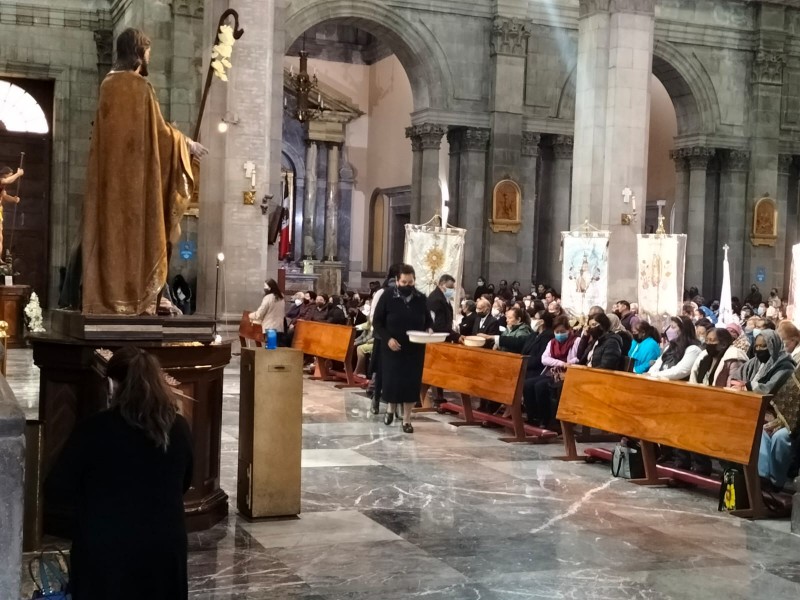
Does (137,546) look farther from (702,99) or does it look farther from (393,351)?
(702,99)

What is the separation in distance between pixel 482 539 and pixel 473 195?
19604mm

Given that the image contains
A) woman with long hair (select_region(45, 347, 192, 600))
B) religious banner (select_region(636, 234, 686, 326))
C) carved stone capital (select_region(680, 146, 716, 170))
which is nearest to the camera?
woman with long hair (select_region(45, 347, 192, 600))

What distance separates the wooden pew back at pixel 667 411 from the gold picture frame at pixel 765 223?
20.9 m

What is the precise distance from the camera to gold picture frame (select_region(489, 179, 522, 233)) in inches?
1016

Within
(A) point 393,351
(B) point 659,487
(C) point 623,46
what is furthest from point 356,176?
(B) point 659,487

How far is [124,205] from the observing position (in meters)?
6.12

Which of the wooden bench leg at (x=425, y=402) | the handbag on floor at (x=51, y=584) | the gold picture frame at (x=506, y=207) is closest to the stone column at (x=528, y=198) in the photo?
the gold picture frame at (x=506, y=207)

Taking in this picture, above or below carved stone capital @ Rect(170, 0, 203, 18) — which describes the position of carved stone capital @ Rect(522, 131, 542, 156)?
below

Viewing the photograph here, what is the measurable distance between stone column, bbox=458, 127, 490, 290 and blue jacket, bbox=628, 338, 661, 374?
1392cm

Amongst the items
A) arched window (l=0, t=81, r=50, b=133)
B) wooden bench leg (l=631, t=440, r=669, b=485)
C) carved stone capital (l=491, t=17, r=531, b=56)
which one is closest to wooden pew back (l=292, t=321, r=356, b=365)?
wooden bench leg (l=631, t=440, r=669, b=485)

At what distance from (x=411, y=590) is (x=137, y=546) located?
2.25 m

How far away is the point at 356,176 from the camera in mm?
35594

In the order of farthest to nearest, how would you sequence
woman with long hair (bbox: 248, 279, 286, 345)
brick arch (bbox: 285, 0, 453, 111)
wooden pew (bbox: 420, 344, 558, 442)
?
brick arch (bbox: 285, 0, 453, 111) → woman with long hair (bbox: 248, 279, 286, 345) → wooden pew (bbox: 420, 344, 558, 442)

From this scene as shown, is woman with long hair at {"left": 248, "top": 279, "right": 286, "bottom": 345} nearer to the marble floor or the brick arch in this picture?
the marble floor
